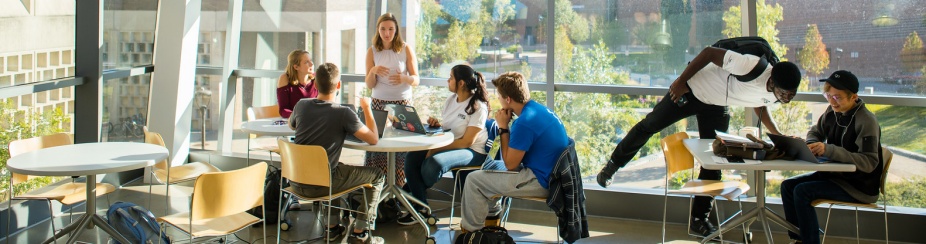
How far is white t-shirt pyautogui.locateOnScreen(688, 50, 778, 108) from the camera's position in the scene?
509 cm

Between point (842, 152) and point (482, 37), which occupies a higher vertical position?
point (482, 37)

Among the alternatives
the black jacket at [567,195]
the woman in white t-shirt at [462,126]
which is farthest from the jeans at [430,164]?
the black jacket at [567,195]

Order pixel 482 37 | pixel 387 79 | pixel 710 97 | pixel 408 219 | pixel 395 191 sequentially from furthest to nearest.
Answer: pixel 482 37 < pixel 387 79 < pixel 408 219 < pixel 395 191 < pixel 710 97

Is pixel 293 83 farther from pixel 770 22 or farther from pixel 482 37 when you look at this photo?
pixel 770 22

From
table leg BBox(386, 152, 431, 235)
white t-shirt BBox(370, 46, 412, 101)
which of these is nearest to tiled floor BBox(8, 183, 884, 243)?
table leg BBox(386, 152, 431, 235)

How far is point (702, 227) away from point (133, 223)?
3602 millimetres

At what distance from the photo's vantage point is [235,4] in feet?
24.2

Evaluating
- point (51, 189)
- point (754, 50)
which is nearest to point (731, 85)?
point (754, 50)

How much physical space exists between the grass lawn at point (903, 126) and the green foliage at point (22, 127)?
5.81 meters

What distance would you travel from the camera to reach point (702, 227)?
5684 mm

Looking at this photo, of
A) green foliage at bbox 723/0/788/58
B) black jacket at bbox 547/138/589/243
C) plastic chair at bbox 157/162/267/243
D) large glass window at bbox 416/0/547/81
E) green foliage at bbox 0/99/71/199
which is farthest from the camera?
→ large glass window at bbox 416/0/547/81

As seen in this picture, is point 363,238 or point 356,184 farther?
point 363,238

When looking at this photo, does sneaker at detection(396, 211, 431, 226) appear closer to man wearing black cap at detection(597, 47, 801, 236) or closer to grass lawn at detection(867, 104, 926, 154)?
man wearing black cap at detection(597, 47, 801, 236)

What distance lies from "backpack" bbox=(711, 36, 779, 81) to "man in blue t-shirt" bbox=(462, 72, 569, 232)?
4.09 feet
